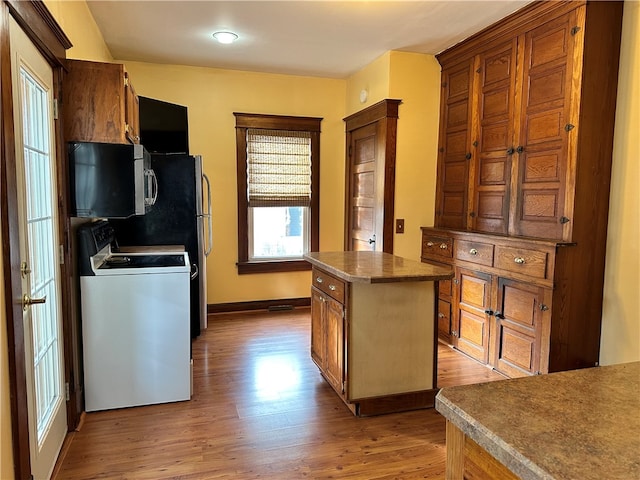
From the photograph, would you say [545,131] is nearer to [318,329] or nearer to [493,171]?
[493,171]

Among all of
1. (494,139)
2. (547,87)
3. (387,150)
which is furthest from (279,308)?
(547,87)

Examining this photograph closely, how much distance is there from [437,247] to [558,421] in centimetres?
317

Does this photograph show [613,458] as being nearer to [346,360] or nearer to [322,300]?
[346,360]

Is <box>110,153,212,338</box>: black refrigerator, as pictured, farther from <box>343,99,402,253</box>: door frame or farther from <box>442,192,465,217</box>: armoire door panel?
<box>442,192,465,217</box>: armoire door panel

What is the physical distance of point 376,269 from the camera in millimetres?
2600

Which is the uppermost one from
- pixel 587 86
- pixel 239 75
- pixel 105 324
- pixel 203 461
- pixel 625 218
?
pixel 239 75

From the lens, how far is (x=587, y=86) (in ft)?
8.79

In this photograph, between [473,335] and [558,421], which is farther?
[473,335]

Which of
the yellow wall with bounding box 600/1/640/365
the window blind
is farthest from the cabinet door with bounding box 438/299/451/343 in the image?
the window blind

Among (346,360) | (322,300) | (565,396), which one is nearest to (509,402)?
(565,396)

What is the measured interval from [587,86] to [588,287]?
127cm

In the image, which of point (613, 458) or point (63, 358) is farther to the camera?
point (63, 358)

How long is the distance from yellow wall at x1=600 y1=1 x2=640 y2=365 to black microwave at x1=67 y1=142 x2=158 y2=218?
2972mm

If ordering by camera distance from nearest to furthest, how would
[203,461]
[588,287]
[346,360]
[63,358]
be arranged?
[203,461] → [63,358] → [346,360] → [588,287]
